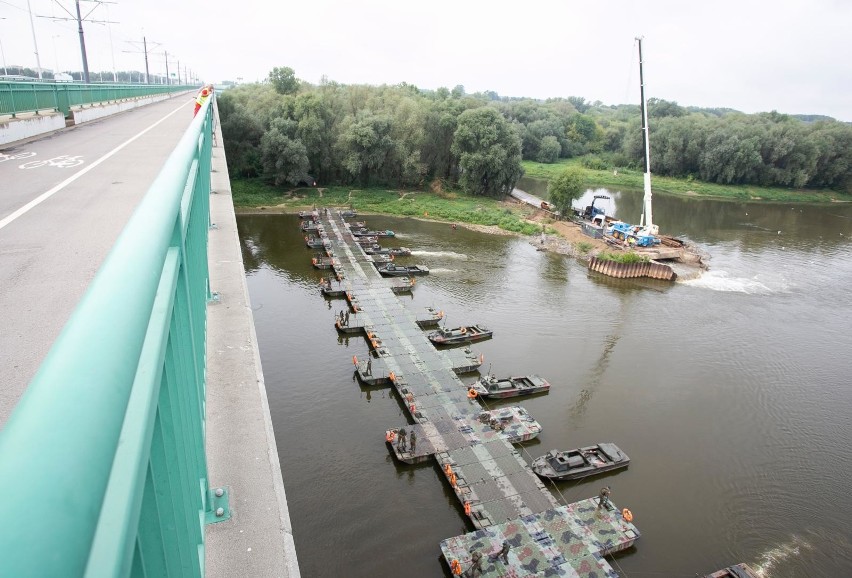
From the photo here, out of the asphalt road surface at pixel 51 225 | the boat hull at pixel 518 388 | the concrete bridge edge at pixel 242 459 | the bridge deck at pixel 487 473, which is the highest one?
the asphalt road surface at pixel 51 225

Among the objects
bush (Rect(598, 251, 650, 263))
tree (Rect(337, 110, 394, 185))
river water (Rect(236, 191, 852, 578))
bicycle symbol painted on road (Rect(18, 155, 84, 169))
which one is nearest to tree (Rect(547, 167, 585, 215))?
river water (Rect(236, 191, 852, 578))

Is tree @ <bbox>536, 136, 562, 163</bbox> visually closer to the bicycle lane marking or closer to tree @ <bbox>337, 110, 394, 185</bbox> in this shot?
tree @ <bbox>337, 110, 394, 185</bbox>

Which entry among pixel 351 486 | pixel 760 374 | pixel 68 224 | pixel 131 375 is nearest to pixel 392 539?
pixel 351 486

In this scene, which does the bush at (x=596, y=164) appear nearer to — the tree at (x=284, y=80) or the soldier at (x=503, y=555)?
the tree at (x=284, y=80)

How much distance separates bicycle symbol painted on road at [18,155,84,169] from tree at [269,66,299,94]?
5736cm

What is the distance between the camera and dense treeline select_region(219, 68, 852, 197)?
5306 cm

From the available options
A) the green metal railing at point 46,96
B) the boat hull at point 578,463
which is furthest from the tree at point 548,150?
the boat hull at point 578,463

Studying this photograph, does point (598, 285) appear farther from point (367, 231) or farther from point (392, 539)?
point (392, 539)

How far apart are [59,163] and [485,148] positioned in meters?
47.8

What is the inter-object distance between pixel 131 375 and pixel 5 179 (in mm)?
10253

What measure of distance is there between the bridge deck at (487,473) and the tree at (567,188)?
1073 inches

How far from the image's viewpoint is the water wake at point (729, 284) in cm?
3495

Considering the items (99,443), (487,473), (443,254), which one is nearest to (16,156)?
(99,443)

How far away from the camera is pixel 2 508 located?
0.74 metres
